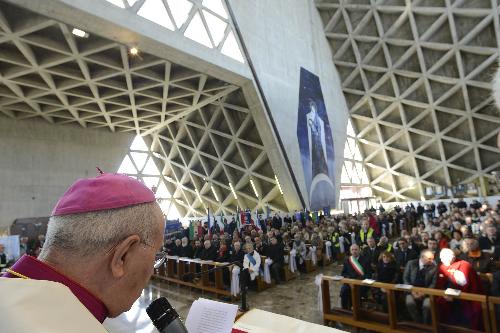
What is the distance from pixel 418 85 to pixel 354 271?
2096 cm

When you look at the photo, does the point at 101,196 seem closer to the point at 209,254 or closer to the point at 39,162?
the point at 209,254

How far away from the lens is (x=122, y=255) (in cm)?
87

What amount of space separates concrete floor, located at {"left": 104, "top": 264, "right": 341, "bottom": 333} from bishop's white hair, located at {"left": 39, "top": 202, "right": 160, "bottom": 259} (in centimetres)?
529

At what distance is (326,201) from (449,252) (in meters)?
14.9

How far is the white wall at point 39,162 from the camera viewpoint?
16.7 m

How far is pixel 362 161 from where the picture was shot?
27625 mm

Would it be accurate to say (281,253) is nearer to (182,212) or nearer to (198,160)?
(198,160)

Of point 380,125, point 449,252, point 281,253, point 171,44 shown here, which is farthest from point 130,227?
point 380,125

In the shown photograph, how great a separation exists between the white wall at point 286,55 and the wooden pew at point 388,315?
1175 centimetres

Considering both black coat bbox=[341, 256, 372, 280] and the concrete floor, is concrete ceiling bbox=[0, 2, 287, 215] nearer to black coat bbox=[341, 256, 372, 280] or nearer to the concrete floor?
the concrete floor

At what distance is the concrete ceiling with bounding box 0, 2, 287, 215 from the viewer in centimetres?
1186

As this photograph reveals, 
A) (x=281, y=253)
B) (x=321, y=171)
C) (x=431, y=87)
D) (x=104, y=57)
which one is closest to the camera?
(x=281, y=253)

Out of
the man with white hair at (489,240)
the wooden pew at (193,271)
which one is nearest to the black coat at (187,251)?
the wooden pew at (193,271)

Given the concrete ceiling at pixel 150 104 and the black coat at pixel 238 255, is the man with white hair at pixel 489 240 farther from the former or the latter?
the concrete ceiling at pixel 150 104
